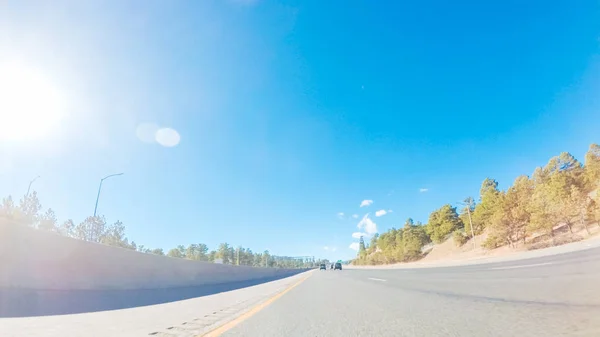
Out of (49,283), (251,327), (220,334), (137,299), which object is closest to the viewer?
(220,334)

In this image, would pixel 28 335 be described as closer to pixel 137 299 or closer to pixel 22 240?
pixel 22 240

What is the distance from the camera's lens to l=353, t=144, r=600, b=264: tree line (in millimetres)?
36188

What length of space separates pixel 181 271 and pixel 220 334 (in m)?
11.0

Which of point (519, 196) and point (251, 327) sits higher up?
point (519, 196)

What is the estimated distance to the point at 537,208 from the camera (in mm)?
37688

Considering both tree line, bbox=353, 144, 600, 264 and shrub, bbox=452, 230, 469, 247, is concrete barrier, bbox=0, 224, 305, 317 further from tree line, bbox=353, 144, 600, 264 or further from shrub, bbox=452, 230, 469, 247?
shrub, bbox=452, 230, 469, 247

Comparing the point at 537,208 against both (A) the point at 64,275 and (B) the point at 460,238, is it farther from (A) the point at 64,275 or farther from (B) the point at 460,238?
(A) the point at 64,275

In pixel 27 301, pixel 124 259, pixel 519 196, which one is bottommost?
pixel 27 301

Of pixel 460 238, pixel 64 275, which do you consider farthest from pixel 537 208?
pixel 64 275

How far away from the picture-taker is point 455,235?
7281 cm

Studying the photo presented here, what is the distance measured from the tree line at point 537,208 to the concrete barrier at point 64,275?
141 ft

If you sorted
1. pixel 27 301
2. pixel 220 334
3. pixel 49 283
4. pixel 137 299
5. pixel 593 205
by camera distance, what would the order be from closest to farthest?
pixel 220 334
pixel 27 301
pixel 49 283
pixel 137 299
pixel 593 205

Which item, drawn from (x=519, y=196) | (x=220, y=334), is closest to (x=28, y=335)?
(x=220, y=334)

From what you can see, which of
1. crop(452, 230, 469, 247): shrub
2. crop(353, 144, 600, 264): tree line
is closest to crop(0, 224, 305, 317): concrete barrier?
crop(353, 144, 600, 264): tree line
